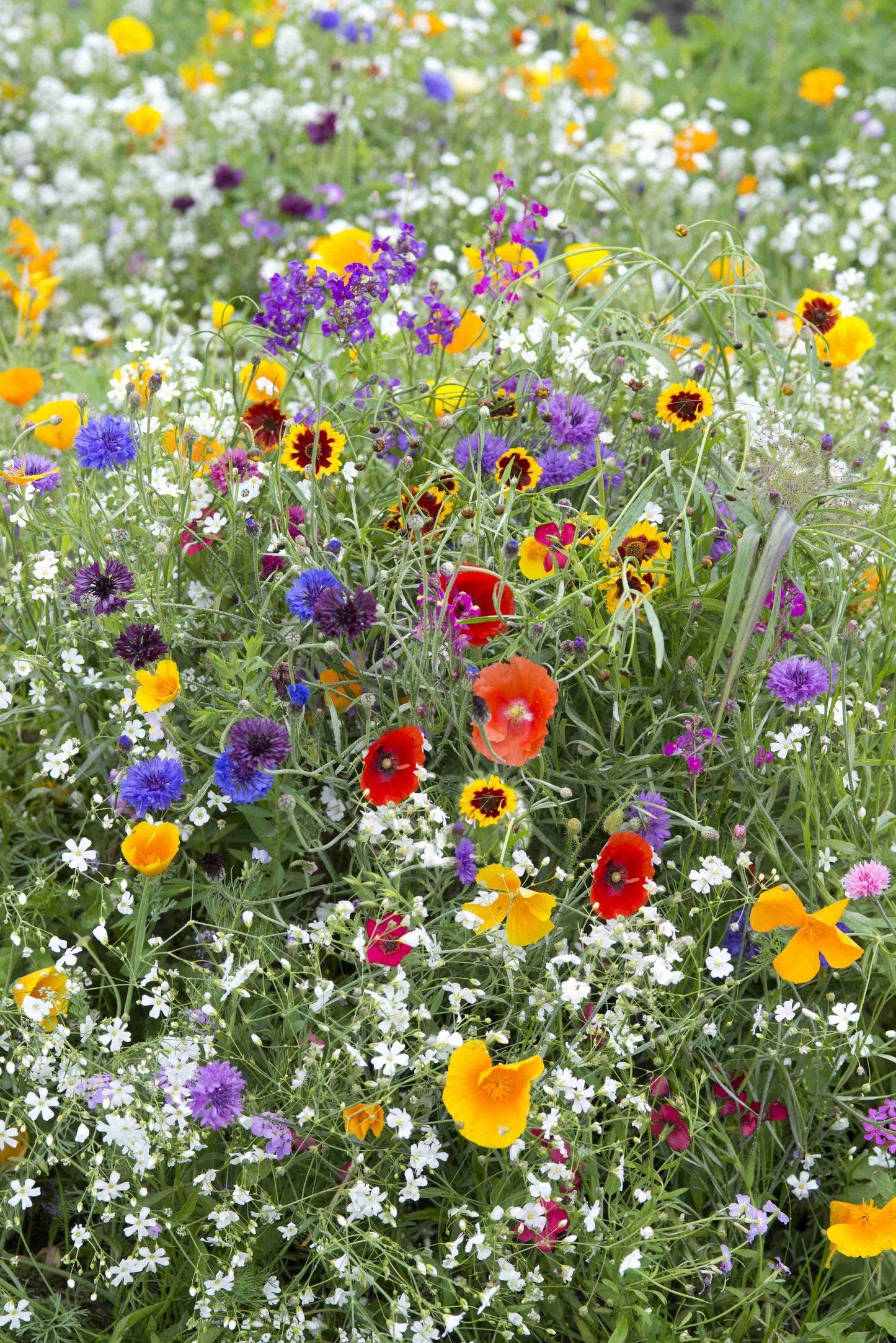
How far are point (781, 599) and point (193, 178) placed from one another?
329 centimetres

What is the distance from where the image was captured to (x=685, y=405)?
210cm

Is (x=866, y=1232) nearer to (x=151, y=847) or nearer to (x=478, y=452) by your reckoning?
(x=151, y=847)

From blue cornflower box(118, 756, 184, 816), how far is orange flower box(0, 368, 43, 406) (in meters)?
0.98

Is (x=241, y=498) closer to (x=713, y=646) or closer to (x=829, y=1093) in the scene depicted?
(x=713, y=646)

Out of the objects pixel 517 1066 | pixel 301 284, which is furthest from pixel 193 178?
pixel 517 1066

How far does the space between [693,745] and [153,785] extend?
31.7 inches

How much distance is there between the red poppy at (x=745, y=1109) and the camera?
1.91 metres

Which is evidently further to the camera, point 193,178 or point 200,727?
point 193,178

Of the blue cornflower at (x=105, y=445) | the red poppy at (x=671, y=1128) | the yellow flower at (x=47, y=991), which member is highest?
the blue cornflower at (x=105, y=445)

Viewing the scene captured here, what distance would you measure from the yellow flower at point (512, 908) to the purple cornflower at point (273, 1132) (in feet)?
1.22

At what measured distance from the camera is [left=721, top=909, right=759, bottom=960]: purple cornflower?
1.99 metres

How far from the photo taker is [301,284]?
2227 millimetres

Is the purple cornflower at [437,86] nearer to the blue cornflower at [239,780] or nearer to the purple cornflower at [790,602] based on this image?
the purple cornflower at [790,602]

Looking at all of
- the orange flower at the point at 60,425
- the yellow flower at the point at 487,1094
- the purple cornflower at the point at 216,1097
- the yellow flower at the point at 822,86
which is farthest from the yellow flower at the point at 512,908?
the yellow flower at the point at 822,86
